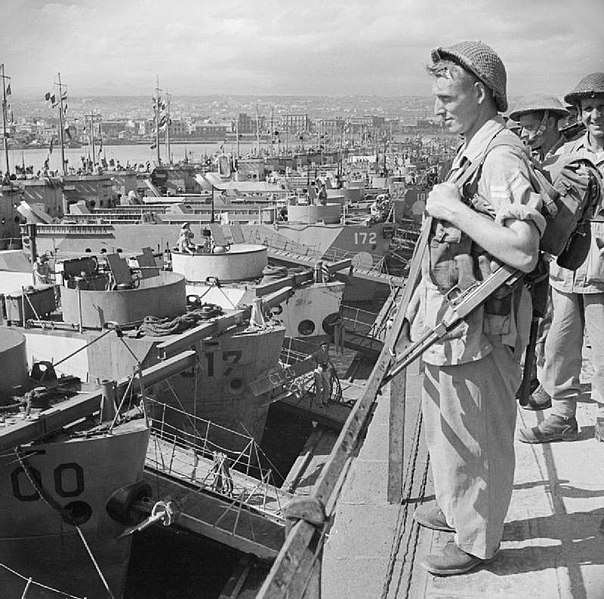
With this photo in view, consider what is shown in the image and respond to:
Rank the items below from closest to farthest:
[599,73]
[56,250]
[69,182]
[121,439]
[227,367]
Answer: [599,73]
[121,439]
[227,367]
[56,250]
[69,182]

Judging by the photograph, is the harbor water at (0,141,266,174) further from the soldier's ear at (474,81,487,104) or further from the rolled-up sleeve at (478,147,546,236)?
the rolled-up sleeve at (478,147,546,236)

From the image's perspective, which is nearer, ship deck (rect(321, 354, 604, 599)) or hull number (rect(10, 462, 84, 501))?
ship deck (rect(321, 354, 604, 599))

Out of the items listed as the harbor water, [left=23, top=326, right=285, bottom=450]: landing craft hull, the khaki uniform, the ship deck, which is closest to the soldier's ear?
the khaki uniform

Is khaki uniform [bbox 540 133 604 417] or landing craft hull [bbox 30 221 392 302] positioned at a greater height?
khaki uniform [bbox 540 133 604 417]

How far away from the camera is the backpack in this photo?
2781 mm

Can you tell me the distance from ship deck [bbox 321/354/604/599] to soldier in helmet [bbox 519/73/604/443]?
0.12 m

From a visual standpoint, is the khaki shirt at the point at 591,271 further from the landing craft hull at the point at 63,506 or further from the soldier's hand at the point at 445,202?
the landing craft hull at the point at 63,506

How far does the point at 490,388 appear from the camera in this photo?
2.93m

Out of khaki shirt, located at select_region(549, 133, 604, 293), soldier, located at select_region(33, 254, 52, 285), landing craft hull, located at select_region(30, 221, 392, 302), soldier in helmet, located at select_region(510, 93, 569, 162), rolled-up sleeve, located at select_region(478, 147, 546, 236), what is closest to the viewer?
rolled-up sleeve, located at select_region(478, 147, 546, 236)

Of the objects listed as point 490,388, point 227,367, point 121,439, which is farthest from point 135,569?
point 490,388

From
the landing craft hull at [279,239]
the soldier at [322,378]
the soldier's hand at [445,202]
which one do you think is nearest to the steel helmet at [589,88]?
the soldier's hand at [445,202]

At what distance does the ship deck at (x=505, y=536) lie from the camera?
9.87 ft

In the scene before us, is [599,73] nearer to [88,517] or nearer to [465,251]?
[465,251]

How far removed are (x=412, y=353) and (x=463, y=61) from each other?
0.98m
